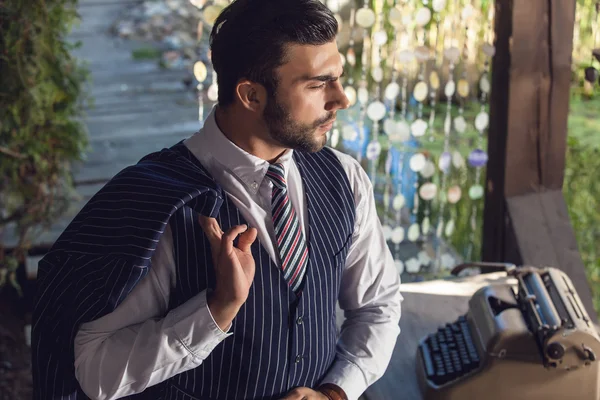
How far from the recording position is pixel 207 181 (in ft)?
4.54

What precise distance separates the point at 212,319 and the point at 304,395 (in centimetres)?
30

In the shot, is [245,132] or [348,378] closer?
[245,132]

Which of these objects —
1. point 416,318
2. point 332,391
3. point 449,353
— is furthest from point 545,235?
point 332,391

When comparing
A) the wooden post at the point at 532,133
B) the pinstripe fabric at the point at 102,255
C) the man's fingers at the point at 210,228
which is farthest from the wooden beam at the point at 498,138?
the man's fingers at the point at 210,228

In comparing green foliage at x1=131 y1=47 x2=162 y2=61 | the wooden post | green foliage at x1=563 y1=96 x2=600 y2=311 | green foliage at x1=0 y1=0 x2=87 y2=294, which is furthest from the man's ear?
green foliage at x1=131 y1=47 x2=162 y2=61

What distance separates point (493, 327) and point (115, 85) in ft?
14.8

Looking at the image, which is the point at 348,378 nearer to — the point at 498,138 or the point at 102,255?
the point at 102,255

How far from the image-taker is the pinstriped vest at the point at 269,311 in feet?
4.40

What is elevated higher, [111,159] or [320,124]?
[320,124]

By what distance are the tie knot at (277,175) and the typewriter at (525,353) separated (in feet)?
2.03

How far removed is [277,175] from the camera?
145cm

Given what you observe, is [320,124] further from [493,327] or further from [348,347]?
[493,327]

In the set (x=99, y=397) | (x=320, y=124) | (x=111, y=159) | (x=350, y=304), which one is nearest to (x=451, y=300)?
(x=350, y=304)

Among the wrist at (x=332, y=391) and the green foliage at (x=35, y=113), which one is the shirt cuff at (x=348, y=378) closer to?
the wrist at (x=332, y=391)
